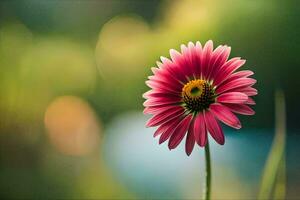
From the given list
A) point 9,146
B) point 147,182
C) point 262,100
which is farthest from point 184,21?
point 9,146

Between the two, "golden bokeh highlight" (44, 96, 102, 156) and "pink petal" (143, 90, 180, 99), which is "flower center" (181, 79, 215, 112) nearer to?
"pink petal" (143, 90, 180, 99)

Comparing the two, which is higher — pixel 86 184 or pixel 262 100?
pixel 262 100

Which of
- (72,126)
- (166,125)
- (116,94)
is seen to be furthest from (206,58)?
(72,126)

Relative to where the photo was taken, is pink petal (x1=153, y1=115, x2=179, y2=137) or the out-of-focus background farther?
the out-of-focus background

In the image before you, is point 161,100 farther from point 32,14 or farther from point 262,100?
point 32,14

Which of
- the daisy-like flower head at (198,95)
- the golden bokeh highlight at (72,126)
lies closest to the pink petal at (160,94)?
the daisy-like flower head at (198,95)

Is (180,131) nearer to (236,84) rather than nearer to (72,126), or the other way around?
(236,84)

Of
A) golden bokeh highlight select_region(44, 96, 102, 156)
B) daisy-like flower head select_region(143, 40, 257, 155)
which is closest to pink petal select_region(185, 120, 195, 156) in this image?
daisy-like flower head select_region(143, 40, 257, 155)
